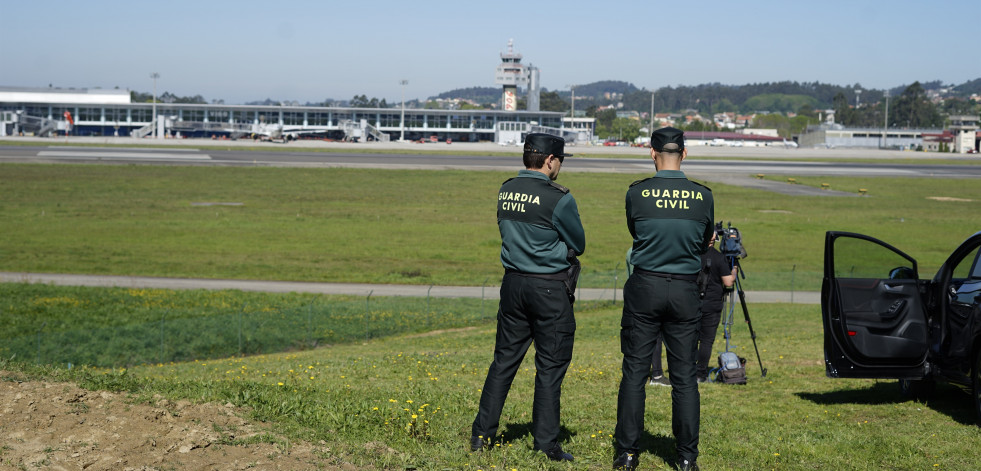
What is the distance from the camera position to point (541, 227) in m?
6.40

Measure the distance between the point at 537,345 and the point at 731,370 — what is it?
5295 millimetres

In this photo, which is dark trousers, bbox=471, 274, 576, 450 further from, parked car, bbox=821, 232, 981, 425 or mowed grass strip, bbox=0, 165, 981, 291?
mowed grass strip, bbox=0, 165, 981, 291

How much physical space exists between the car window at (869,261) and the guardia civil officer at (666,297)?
10.8ft

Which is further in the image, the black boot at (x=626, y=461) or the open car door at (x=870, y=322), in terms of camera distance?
the open car door at (x=870, y=322)

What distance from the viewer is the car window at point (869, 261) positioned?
909cm

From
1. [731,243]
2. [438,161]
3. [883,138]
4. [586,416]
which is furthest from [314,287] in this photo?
[883,138]

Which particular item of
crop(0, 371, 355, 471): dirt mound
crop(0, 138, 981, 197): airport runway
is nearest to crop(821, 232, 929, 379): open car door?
crop(0, 371, 355, 471): dirt mound

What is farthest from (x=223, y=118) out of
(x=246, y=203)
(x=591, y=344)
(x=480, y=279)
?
(x=591, y=344)

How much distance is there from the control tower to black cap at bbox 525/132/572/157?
189546 millimetres

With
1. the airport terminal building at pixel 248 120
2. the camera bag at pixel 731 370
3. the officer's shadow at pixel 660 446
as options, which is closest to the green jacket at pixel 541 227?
the officer's shadow at pixel 660 446

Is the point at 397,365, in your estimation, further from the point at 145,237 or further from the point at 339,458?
the point at 145,237

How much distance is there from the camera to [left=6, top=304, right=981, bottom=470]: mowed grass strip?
6.66 metres

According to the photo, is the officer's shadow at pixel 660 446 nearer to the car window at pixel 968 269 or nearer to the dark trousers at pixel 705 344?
the dark trousers at pixel 705 344

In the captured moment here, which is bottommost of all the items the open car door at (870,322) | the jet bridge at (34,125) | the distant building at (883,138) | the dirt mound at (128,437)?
the dirt mound at (128,437)
